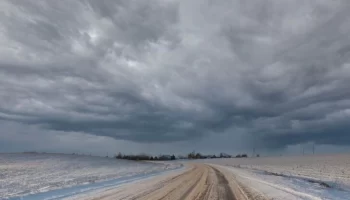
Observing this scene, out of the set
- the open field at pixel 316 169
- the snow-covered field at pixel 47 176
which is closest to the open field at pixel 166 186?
the snow-covered field at pixel 47 176

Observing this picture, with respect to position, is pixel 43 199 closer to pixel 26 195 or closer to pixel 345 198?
pixel 26 195

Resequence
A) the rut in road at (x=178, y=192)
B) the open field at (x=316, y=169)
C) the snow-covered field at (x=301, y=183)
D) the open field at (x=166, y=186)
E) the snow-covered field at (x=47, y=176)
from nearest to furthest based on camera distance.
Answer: the rut in road at (x=178, y=192)
the open field at (x=166, y=186)
the snow-covered field at (x=301, y=183)
the snow-covered field at (x=47, y=176)
the open field at (x=316, y=169)

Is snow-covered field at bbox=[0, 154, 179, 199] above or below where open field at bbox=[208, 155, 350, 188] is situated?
below

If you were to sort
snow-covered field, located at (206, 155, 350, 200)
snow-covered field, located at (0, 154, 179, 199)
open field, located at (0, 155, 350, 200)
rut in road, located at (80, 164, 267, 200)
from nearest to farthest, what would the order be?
1. rut in road, located at (80, 164, 267, 200)
2. open field, located at (0, 155, 350, 200)
3. snow-covered field, located at (206, 155, 350, 200)
4. snow-covered field, located at (0, 154, 179, 199)

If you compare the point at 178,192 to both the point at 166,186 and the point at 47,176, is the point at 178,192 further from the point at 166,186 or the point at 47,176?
the point at 47,176

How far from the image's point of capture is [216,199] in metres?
15.3

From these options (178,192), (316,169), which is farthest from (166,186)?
(316,169)

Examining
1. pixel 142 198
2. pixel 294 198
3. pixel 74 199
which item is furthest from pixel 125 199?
pixel 294 198

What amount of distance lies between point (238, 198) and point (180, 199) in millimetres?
2920

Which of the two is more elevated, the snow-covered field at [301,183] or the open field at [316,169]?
the open field at [316,169]

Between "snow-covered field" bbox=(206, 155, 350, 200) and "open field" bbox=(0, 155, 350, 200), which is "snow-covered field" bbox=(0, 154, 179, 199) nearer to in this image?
"open field" bbox=(0, 155, 350, 200)

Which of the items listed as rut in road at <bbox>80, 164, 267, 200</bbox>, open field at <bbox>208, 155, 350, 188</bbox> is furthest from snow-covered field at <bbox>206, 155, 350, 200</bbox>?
rut in road at <bbox>80, 164, 267, 200</bbox>

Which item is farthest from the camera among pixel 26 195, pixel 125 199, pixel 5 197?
pixel 26 195

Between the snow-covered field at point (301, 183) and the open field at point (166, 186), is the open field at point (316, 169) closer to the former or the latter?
the snow-covered field at point (301, 183)
